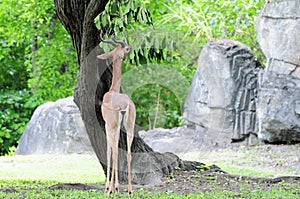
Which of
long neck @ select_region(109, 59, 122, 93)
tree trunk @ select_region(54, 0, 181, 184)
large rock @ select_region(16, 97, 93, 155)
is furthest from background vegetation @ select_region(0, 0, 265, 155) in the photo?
large rock @ select_region(16, 97, 93, 155)

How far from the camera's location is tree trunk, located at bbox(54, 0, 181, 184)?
5.58m

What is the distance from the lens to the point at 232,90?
10305mm

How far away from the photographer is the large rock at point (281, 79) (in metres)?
9.45

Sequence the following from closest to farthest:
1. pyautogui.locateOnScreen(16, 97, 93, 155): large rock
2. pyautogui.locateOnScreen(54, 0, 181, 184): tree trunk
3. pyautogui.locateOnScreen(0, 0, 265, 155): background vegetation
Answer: pyautogui.locateOnScreen(54, 0, 181, 184): tree trunk < pyautogui.locateOnScreen(16, 97, 93, 155): large rock < pyautogui.locateOnScreen(0, 0, 265, 155): background vegetation

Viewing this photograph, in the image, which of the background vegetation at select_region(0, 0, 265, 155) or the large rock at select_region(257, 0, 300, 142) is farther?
the background vegetation at select_region(0, 0, 265, 155)

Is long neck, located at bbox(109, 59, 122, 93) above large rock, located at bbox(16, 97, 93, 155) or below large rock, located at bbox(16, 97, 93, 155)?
above

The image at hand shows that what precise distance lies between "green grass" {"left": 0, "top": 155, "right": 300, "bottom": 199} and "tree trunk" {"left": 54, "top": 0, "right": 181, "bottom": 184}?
2.09 feet

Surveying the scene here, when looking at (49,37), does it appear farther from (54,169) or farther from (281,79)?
(281,79)

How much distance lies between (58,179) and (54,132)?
351 cm

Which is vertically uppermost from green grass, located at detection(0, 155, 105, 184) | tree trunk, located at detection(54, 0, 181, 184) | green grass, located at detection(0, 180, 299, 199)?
tree trunk, located at detection(54, 0, 181, 184)

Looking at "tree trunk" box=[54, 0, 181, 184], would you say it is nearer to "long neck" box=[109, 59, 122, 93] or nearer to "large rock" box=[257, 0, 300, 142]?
"long neck" box=[109, 59, 122, 93]

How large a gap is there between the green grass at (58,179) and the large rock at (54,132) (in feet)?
2.07

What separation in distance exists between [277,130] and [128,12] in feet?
17.0

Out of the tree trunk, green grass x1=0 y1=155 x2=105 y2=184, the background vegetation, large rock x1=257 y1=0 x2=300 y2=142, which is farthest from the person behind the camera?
the background vegetation
